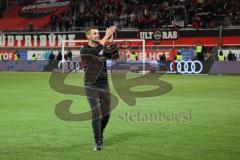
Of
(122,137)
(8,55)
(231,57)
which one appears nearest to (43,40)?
(8,55)

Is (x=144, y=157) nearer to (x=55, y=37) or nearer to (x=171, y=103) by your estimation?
(x=171, y=103)

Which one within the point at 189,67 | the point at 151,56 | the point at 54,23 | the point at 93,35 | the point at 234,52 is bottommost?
the point at 189,67

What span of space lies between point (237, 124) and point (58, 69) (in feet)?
99.8

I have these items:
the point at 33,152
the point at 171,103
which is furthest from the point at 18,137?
the point at 171,103

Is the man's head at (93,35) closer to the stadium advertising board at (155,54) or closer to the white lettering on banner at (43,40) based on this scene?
the stadium advertising board at (155,54)

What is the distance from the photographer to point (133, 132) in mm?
12406

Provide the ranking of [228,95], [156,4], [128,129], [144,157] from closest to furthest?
[144,157]
[128,129]
[228,95]
[156,4]

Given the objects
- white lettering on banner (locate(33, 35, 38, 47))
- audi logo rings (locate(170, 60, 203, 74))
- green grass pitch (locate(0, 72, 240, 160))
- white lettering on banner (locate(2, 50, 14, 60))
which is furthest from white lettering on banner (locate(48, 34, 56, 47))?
green grass pitch (locate(0, 72, 240, 160))

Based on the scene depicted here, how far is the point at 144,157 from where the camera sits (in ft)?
30.9

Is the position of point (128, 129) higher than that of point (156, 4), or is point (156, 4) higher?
point (156, 4)

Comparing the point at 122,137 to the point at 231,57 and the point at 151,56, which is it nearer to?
the point at 231,57

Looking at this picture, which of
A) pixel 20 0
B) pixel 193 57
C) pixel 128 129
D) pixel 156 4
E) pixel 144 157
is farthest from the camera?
pixel 20 0

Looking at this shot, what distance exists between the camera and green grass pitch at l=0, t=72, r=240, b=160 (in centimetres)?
979

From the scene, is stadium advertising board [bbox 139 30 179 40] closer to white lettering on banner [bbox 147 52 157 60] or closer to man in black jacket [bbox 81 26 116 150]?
white lettering on banner [bbox 147 52 157 60]
